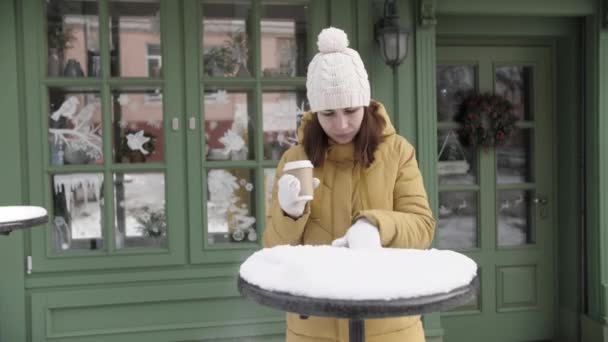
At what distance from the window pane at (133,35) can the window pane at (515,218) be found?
2.64 metres

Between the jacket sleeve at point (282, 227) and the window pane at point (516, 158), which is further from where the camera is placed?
the window pane at point (516, 158)

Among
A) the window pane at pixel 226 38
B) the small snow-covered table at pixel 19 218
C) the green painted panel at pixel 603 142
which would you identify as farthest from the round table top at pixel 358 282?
the green painted panel at pixel 603 142

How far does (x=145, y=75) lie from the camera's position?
3697 mm

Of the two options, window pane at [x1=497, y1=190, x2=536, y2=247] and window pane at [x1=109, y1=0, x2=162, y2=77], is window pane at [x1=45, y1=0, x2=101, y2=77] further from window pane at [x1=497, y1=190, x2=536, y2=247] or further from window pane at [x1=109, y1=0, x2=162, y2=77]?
window pane at [x1=497, y1=190, x2=536, y2=247]

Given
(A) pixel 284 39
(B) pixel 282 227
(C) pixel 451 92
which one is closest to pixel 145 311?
(A) pixel 284 39

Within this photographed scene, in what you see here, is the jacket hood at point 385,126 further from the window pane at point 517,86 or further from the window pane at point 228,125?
the window pane at point 517,86

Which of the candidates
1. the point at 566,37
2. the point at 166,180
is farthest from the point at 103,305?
the point at 566,37

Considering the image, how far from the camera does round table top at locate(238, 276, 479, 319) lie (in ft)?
4.25

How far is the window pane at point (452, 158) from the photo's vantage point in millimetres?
4344

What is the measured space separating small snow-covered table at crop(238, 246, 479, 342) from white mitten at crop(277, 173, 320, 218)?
0.13m

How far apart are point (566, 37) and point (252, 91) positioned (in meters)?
2.27

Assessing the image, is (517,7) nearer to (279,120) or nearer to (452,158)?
(452,158)

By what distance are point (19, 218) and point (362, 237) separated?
163cm

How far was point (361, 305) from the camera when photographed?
4.24ft
